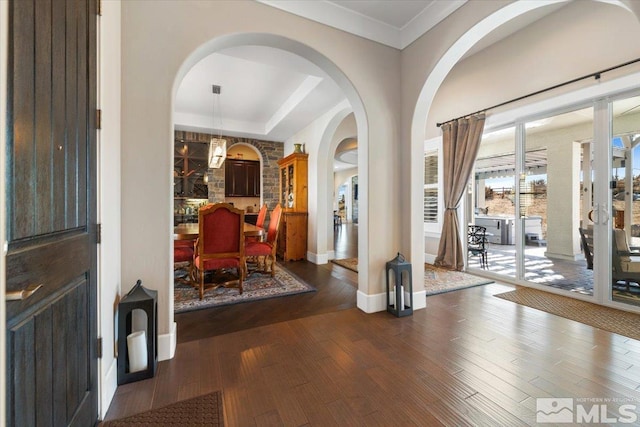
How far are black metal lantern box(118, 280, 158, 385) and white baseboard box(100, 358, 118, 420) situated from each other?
3 cm

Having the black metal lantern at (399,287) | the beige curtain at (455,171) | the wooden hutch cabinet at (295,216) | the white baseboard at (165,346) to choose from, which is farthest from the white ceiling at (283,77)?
the white baseboard at (165,346)

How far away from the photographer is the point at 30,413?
842 millimetres

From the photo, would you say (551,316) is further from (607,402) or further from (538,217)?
(538,217)

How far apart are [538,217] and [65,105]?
Result: 485 centimetres

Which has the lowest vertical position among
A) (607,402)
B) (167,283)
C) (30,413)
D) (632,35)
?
(607,402)

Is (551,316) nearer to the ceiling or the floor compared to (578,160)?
nearer to the floor

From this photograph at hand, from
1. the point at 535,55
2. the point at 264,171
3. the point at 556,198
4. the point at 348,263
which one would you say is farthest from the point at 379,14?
the point at 264,171

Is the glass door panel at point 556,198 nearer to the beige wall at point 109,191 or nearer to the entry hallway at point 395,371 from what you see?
the entry hallway at point 395,371

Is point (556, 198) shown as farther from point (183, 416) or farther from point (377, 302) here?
point (183, 416)

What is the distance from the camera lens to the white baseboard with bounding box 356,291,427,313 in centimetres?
271

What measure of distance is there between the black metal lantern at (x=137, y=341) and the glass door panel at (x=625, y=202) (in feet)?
14.6

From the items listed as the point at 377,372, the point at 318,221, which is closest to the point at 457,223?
the point at 318,221

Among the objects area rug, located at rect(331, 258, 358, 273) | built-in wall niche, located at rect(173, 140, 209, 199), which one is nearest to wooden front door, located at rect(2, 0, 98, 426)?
area rug, located at rect(331, 258, 358, 273)

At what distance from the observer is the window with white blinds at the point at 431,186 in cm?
493
